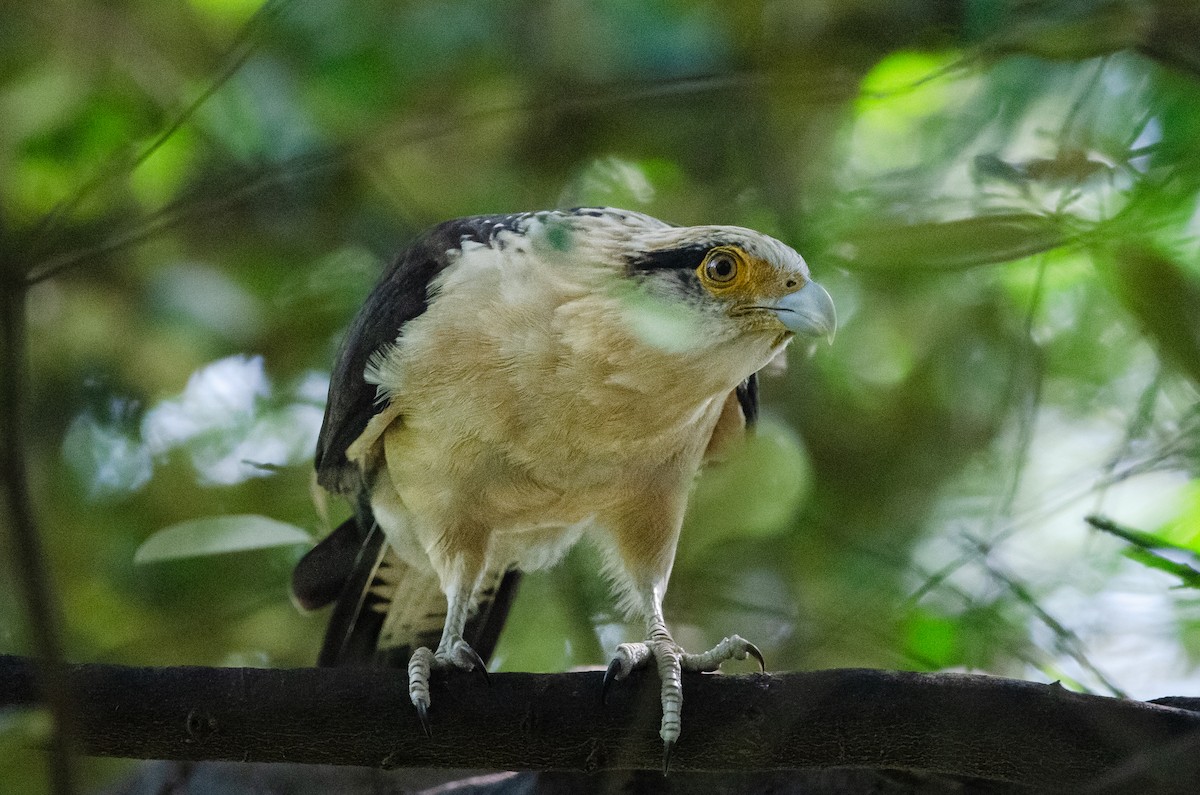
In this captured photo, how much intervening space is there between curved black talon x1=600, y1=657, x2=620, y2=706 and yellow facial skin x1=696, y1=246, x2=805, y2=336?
988 mm

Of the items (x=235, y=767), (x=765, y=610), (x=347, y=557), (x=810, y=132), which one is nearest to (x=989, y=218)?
(x=810, y=132)

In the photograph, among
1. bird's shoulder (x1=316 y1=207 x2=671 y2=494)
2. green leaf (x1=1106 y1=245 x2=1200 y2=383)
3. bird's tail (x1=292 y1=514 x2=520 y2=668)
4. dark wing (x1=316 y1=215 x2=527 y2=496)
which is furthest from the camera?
bird's tail (x1=292 y1=514 x2=520 y2=668)

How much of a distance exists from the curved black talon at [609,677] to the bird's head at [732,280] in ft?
3.14

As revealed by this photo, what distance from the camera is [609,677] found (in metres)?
2.89

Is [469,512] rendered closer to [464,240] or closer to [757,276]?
[464,240]

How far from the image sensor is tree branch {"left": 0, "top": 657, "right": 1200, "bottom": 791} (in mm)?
2535

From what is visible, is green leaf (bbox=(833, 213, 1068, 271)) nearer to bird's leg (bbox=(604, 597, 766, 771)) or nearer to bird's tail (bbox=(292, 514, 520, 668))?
bird's leg (bbox=(604, 597, 766, 771))

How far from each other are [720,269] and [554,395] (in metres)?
0.62

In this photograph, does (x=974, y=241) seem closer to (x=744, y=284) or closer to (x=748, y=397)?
(x=744, y=284)

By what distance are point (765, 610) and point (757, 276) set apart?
0.85 m

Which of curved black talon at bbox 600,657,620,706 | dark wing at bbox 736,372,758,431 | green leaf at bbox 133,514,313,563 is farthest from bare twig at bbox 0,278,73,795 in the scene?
dark wing at bbox 736,372,758,431

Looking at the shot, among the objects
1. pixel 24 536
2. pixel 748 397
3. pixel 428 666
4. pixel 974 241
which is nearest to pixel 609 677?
pixel 428 666

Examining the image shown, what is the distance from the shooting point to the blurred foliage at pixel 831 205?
182cm

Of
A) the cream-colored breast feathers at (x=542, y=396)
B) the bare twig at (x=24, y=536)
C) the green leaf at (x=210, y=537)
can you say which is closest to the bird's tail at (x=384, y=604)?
the cream-colored breast feathers at (x=542, y=396)
